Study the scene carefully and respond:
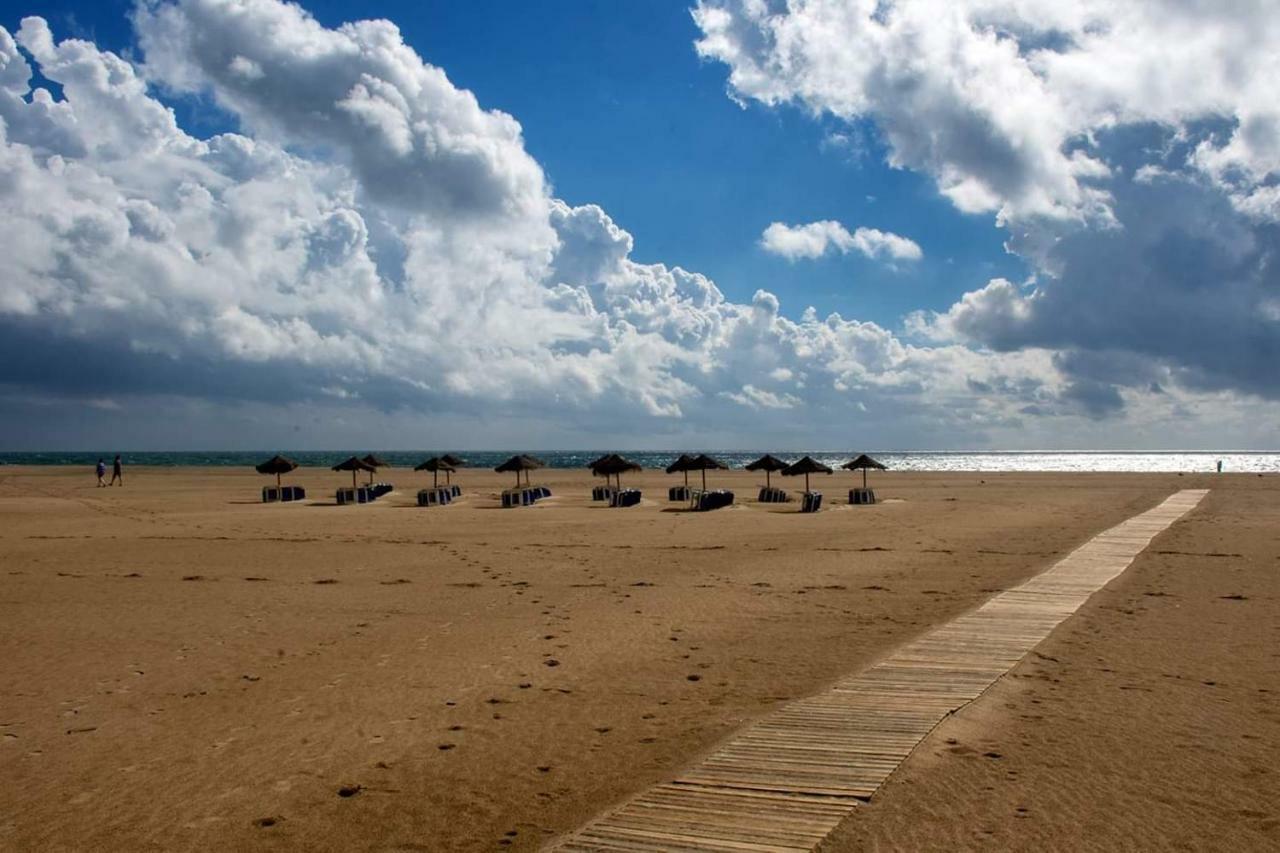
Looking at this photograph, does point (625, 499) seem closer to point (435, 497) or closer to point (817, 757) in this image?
point (435, 497)

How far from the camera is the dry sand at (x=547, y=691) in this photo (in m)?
5.09

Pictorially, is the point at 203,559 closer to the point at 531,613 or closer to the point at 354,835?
the point at 531,613

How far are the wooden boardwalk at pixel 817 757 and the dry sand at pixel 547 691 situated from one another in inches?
8.5

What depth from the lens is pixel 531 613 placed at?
445 inches

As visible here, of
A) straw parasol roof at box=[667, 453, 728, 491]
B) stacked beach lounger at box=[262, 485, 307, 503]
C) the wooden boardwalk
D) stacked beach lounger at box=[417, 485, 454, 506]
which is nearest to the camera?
the wooden boardwalk

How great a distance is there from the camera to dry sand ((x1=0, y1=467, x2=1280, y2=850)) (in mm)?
5086

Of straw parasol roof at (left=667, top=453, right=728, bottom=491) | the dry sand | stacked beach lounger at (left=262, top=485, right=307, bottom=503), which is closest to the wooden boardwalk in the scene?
the dry sand

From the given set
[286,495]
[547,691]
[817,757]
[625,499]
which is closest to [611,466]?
[625,499]

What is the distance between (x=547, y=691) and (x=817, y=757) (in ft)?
9.08

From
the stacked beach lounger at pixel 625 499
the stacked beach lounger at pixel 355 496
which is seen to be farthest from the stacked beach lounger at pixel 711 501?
the stacked beach lounger at pixel 355 496

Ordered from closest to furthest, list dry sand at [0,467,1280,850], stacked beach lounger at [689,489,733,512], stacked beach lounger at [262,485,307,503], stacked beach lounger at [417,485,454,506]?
1. dry sand at [0,467,1280,850]
2. stacked beach lounger at [689,489,733,512]
3. stacked beach lounger at [417,485,454,506]
4. stacked beach lounger at [262,485,307,503]

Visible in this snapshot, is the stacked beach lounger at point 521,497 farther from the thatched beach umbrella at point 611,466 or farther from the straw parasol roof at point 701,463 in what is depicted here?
the straw parasol roof at point 701,463

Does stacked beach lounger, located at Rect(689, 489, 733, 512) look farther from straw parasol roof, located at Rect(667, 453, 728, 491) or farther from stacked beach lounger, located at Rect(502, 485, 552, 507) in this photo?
stacked beach lounger, located at Rect(502, 485, 552, 507)

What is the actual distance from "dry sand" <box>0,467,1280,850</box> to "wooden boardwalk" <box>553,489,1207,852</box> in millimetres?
216
